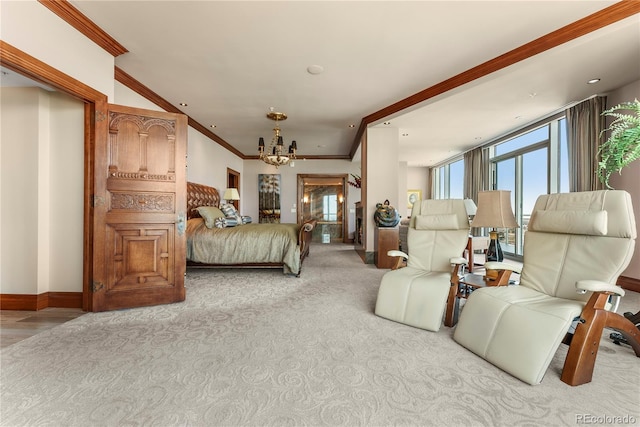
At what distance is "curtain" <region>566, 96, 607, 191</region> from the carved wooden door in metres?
5.62

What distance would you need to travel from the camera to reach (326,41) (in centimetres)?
269

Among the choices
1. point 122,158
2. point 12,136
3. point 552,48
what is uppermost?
point 552,48

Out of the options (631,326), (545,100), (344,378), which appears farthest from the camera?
(545,100)

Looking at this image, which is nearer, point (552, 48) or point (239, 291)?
point (552, 48)

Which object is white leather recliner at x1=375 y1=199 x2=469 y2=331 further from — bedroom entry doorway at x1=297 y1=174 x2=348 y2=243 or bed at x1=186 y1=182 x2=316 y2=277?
bedroom entry doorway at x1=297 y1=174 x2=348 y2=243

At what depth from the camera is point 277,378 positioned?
5.14ft

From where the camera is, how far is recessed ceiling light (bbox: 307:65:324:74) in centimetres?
315

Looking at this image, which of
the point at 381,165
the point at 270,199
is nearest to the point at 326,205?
the point at 270,199

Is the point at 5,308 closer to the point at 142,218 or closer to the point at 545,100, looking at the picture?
the point at 142,218

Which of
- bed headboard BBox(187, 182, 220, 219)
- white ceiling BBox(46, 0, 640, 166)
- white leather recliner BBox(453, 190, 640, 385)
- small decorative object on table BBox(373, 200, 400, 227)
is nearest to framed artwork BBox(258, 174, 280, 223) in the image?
bed headboard BBox(187, 182, 220, 219)

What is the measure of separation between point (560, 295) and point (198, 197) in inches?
210

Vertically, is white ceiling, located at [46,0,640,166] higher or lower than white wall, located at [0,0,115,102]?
higher

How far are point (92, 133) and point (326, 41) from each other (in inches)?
101

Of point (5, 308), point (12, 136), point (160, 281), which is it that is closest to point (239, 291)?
point (160, 281)
